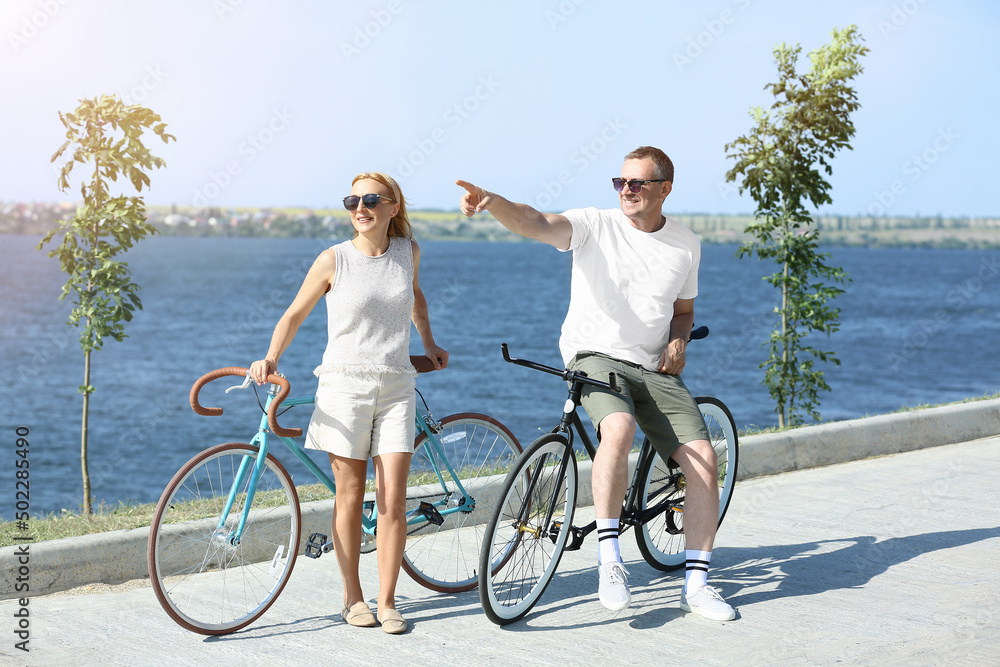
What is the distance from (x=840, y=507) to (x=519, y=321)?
64.1 metres

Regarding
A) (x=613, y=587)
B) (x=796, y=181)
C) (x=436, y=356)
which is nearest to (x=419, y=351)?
(x=796, y=181)

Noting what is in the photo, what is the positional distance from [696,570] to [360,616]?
1459 millimetres

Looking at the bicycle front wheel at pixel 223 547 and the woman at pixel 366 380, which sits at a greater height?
the woman at pixel 366 380

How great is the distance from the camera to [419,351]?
5650 centimetres

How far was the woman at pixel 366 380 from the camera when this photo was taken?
4246 millimetres

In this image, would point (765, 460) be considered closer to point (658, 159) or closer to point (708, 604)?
point (708, 604)

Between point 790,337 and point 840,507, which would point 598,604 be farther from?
point 790,337

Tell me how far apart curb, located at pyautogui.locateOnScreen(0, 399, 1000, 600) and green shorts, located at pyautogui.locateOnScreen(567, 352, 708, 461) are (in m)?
1.65

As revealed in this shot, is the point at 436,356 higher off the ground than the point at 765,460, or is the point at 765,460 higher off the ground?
the point at 436,356

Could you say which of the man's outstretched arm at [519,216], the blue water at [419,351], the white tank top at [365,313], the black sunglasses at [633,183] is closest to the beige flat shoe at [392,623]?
the white tank top at [365,313]

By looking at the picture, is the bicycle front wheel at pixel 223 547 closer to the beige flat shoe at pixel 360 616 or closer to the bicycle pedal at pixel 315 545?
the bicycle pedal at pixel 315 545

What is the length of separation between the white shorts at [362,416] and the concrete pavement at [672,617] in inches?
29.3

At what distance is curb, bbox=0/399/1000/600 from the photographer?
182 inches

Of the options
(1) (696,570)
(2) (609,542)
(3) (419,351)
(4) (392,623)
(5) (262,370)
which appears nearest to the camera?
(5) (262,370)
